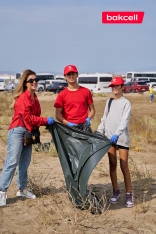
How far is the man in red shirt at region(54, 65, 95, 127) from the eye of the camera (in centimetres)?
605

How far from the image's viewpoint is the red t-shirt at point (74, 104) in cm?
605

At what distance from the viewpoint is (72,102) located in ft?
19.8

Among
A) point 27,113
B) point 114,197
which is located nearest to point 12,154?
point 27,113

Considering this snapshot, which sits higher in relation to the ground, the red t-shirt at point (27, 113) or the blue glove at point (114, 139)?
the red t-shirt at point (27, 113)

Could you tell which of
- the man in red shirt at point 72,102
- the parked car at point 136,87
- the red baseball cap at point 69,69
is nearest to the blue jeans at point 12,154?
the man in red shirt at point 72,102

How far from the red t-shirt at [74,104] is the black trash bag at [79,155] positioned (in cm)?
30

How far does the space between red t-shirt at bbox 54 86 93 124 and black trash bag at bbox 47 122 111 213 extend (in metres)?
0.30

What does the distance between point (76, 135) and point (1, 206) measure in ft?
4.25

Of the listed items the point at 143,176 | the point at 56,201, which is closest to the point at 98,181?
the point at 143,176

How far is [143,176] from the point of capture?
7.68 m

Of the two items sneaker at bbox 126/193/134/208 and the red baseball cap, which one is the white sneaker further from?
the red baseball cap

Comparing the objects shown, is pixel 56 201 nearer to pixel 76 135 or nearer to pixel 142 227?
pixel 76 135

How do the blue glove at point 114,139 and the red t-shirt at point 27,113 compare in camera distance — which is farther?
the red t-shirt at point 27,113

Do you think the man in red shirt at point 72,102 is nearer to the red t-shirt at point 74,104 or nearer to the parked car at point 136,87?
the red t-shirt at point 74,104
